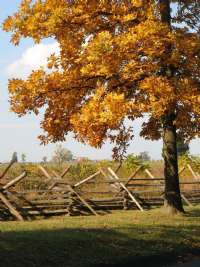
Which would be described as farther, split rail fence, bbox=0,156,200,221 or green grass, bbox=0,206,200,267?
split rail fence, bbox=0,156,200,221

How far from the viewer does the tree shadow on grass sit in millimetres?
10727

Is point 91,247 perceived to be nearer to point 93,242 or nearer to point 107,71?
point 93,242

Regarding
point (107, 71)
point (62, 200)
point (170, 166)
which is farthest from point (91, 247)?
point (62, 200)

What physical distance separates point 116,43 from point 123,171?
19932 millimetres

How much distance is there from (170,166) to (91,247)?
7457mm

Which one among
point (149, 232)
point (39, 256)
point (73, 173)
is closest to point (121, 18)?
point (149, 232)

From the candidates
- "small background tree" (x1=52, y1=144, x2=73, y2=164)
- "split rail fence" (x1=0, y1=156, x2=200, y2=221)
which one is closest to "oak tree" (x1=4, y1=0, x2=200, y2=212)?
"split rail fence" (x1=0, y1=156, x2=200, y2=221)

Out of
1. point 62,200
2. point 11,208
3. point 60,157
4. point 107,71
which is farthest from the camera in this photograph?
point 60,157

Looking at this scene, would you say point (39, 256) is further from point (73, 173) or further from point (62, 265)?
point (73, 173)

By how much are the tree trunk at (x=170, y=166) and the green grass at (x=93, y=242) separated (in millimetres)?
2564

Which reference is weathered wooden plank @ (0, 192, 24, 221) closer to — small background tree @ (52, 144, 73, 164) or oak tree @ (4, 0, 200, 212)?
oak tree @ (4, 0, 200, 212)

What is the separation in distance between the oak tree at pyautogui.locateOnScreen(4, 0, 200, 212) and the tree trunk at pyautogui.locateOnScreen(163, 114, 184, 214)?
3cm

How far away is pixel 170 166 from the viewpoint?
18.9 metres

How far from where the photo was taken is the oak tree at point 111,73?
52.4 feet
